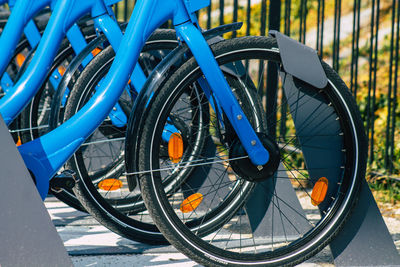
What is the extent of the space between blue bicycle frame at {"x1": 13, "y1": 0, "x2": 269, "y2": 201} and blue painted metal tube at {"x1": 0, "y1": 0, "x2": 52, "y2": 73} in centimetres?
15

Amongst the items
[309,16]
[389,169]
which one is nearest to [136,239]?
[389,169]

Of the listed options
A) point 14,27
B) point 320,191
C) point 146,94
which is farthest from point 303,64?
point 14,27

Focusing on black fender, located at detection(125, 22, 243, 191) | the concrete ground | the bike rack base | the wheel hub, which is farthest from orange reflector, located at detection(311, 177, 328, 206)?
the bike rack base

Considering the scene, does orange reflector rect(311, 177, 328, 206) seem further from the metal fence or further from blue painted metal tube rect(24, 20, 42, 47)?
blue painted metal tube rect(24, 20, 42, 47)

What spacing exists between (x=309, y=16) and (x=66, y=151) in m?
7.20

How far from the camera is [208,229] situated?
298 cm

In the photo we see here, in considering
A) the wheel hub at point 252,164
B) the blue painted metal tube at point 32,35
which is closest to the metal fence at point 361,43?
the blue painted metal tube at point 32,35

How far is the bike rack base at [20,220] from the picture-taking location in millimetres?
2121

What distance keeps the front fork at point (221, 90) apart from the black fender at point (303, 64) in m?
0.29

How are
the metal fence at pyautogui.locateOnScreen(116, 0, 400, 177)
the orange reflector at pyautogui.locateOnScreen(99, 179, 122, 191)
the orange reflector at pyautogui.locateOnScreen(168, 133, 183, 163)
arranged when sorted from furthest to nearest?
the metal fence at pyautogui.locateOnScreen(116, 0, 400, 177) → the orange reflector at pyautogui.locateOnScreen(99, 179, 122, 191) → the orange reflector at pyautogui.locateOnScreen(168, 133, 183, 163)

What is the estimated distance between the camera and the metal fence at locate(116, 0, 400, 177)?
Answer: 14.6ft

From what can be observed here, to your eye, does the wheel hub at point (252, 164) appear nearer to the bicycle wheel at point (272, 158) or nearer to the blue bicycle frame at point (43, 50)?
the bicycle wheel at point (272, 158)

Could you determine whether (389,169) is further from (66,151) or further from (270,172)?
(66,151)

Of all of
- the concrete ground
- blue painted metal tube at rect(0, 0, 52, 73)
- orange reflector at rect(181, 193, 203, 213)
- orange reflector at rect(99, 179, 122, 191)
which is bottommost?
the concrete ground
